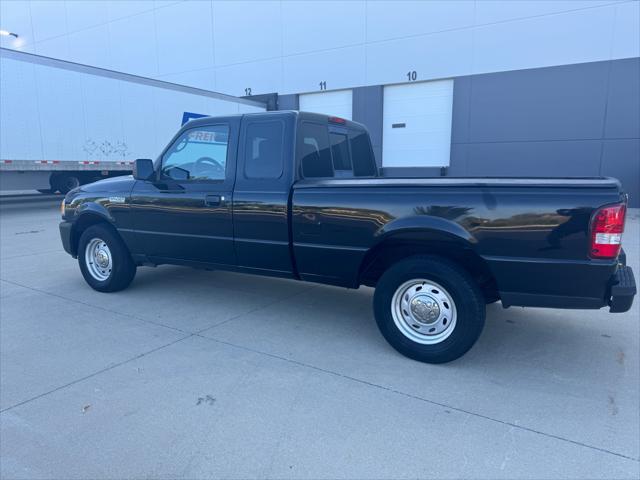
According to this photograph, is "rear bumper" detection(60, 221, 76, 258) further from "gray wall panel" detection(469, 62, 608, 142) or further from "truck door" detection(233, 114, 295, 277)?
"gray wall panel" detection(469, 62, 608, 142)

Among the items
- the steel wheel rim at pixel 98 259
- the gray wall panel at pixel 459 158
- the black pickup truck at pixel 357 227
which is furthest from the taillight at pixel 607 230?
the gray wall panel at pixel 459 158

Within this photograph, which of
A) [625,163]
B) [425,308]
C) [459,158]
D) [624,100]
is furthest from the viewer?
[459,158]

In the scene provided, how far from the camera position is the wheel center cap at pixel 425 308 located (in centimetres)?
350

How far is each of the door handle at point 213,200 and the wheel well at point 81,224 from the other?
1648 millimetres

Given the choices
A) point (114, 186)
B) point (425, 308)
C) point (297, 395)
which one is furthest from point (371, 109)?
point (297, 395)

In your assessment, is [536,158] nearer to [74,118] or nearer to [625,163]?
[625,163]

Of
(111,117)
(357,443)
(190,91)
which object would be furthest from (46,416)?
(190,91)

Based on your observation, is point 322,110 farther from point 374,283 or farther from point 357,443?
point 357,443

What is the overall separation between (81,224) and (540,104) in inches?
563

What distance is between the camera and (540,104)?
14.4 meters

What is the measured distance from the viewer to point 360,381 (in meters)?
3.27

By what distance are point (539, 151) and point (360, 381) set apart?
13939 mm

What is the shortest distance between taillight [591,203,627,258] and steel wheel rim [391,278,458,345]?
1.06m

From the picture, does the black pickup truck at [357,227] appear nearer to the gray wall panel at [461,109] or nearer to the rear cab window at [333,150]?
the rear cab window at [333,150]
